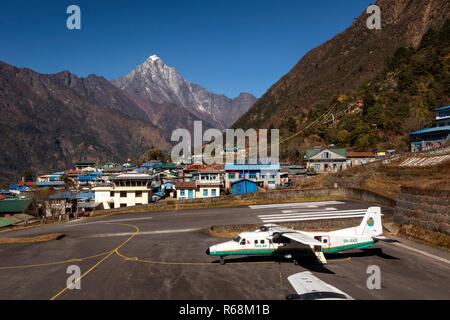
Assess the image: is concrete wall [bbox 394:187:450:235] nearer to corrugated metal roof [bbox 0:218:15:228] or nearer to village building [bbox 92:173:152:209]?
village building [bbox 92:173:152:209]

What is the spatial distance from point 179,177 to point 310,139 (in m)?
56.4

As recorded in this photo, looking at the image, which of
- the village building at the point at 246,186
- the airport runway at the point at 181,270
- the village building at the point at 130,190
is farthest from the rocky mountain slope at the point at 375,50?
the airport runway at the point at 181,270

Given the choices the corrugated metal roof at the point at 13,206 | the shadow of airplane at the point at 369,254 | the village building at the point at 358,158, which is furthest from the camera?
the village building at the point at 358,158

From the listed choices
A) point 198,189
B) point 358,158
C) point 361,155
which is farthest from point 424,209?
point 361,155

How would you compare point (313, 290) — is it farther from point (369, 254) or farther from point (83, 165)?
point (83, 165)

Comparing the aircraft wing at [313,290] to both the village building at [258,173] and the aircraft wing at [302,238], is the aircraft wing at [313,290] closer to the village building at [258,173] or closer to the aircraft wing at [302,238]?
the aircraft wing at [302,238]

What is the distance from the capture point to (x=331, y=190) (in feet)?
174

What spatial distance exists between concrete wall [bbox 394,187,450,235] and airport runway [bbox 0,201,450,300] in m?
2.93

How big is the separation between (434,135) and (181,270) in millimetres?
73765

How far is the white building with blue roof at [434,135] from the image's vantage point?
66625 mm

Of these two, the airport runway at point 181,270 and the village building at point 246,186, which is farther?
the village building at point 246,186

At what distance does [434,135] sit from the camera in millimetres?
69000

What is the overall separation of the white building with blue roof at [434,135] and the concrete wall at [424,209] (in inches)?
1612
